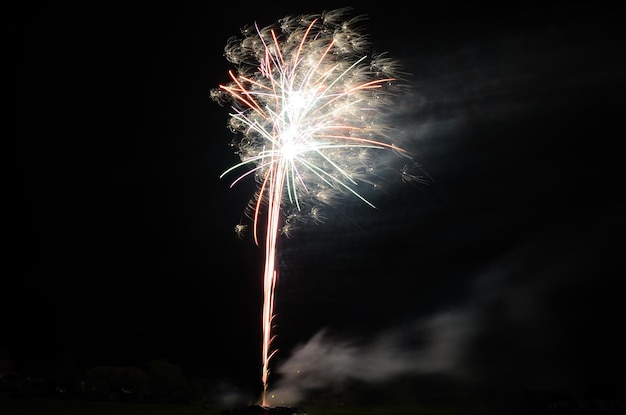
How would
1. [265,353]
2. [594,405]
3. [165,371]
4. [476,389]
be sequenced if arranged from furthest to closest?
[165,371] < [265,353] < [476,389] < [594,405]

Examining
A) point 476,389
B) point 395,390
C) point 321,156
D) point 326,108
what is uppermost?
point 326,108

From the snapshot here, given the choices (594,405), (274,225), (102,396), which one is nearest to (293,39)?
(274,225)

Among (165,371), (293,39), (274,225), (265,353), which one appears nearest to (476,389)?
(265,353)

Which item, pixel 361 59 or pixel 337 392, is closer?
pixel 361 59

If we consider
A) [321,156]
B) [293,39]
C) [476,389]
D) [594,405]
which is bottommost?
[594,405]

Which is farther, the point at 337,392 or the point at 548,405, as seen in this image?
the point at 337,392

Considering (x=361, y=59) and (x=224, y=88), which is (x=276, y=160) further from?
(x=361, y=59)

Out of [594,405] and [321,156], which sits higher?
[321,156]

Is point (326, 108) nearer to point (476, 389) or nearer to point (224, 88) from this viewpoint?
point (224, 88)

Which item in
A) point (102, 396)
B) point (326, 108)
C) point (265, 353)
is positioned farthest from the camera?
point (102, 396)
